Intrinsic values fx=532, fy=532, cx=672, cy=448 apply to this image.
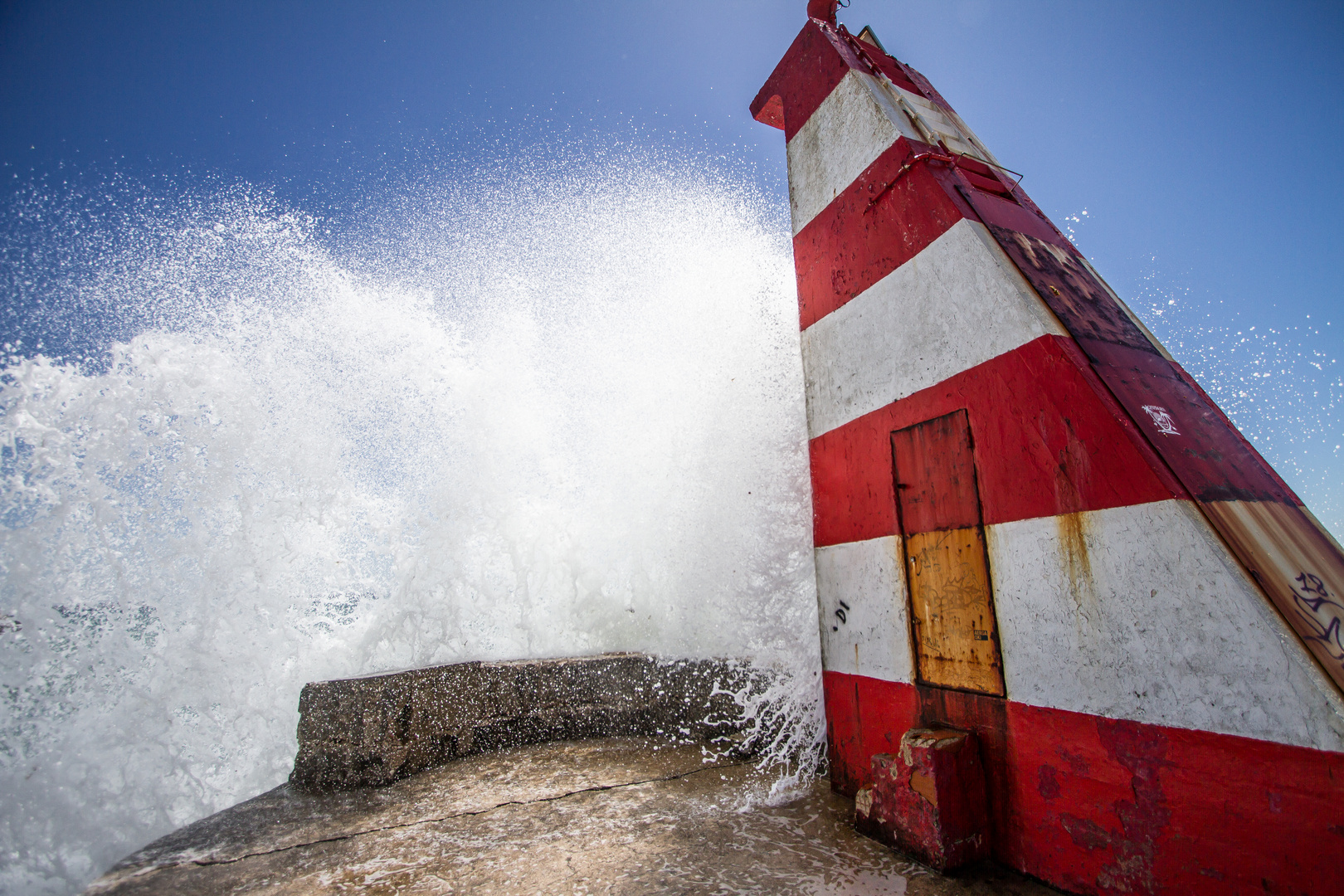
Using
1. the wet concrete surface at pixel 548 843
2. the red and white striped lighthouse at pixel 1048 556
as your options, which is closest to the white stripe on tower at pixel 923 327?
the red and white striped lighthouse at pixel 1048 556

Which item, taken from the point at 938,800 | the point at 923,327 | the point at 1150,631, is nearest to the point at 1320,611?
Result: the point at 1150,631

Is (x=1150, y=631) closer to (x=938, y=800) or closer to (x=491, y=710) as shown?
(x=938, y=800)

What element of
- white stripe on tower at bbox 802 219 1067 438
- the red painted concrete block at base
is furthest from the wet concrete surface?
white stripe on tower at bbox 802 219 1067 438

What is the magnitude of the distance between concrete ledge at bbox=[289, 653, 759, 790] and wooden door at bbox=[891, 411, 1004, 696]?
3.64ft

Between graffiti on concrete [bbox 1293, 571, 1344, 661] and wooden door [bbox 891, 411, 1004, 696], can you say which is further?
wooden door [bbox 891, 411, 1004, 696]

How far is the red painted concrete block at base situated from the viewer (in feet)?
4.44

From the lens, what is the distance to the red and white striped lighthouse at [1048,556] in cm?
99

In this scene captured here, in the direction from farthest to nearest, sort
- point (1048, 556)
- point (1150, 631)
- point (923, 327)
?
1. point (923, 327)
2. point (1048, 556)
3. point (1150, 631)

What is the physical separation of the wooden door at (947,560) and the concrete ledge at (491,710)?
1109mm

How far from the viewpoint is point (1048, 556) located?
1.34m

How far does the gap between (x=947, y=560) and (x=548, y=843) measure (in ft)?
4.90

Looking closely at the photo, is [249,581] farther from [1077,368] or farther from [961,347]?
[1077,368]

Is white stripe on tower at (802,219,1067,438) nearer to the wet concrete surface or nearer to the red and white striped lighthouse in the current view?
the red and white striped lighthouse

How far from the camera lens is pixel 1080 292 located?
1.58 meters
